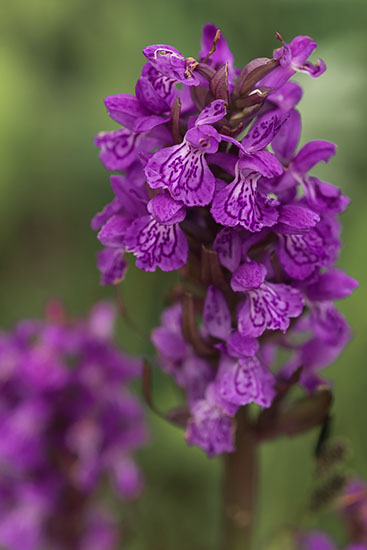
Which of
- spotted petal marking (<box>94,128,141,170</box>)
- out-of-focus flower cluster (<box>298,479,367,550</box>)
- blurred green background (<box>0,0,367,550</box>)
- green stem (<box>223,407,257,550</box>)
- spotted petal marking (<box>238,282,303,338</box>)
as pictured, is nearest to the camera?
spotted petal marking (<box>238,282,303,338</box>)

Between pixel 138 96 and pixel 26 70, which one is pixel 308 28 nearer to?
pixel 26 70

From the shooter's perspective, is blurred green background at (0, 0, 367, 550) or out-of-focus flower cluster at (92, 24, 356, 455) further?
blurred green background at (0, 0, 367, 550)

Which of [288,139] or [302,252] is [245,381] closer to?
[302,252]

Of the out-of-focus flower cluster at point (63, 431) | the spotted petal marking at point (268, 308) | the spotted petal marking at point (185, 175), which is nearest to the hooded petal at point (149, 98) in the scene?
the spotted petal marking at point (185, 175)

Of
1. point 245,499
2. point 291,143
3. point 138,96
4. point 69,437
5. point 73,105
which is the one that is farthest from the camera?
point 73,105

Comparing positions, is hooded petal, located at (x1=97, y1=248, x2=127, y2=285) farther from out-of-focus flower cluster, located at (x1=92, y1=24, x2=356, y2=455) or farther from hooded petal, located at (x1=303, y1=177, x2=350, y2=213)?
hooded petal, located at (x1=303, y1=177, x2=350, y2=213)

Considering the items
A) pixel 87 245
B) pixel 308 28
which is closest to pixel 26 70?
pixel 87 245

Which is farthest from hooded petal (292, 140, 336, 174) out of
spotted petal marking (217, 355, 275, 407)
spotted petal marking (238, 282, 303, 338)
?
spotted petal marking (217, 355, 275, 407)
